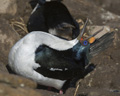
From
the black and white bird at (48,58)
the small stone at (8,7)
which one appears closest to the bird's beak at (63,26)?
the small stone at (8,7)

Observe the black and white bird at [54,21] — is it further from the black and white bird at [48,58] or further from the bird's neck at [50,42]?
the bird's neck at [50,42]

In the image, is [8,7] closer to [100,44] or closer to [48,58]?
[100,44]

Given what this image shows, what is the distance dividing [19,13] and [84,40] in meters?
2.97

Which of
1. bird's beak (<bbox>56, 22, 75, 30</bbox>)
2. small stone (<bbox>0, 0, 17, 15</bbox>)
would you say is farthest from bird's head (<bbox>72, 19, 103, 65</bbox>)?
small stone (<bbox>0, 0, 17, 15</bbox>)

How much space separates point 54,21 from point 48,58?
87.8 inches

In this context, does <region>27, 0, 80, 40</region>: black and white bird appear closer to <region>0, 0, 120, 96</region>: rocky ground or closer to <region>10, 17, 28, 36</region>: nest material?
<region>10, 17, 28, 36</region>: nest material

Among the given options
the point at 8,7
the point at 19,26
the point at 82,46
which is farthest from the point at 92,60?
the point at 8,7

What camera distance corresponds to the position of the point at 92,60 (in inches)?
287

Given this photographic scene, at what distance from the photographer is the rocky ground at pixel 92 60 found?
4.84 meters

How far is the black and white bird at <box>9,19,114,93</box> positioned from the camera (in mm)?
5418

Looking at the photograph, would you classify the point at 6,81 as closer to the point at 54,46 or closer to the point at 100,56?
the point at 54,46

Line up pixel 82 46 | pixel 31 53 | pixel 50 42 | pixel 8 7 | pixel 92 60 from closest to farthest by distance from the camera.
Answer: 1. pixel 31 53
2. pixel 50 42
3. pixel 82 46
4. pixel 92 60
5. pixel 8 7

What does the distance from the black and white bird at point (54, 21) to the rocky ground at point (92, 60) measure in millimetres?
386

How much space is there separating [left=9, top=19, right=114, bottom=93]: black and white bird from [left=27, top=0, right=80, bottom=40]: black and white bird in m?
1.56
